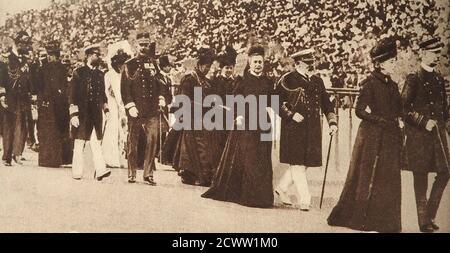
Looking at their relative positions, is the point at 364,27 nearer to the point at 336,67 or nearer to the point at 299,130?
the point at 336,67

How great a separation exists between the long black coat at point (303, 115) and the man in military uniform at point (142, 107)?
96 cm

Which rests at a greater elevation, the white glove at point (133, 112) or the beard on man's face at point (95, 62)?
the beard on man's face at point (95, 62)

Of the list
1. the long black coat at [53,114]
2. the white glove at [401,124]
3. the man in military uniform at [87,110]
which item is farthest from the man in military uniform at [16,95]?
the white glove at [401,124]

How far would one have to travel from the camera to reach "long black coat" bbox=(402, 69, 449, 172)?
406cm

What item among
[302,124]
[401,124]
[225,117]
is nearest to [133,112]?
[225,117]

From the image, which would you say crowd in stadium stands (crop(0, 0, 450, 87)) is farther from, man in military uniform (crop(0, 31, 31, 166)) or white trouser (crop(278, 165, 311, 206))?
white trouser (crop(278, 165, 311, 206))

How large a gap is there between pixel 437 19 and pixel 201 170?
2.11 metres

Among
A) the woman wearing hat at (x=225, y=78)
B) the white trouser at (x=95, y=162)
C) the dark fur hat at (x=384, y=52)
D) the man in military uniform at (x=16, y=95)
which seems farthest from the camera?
the man in military uniform at (x=16, y=95)

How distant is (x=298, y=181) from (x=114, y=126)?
1.51 meters

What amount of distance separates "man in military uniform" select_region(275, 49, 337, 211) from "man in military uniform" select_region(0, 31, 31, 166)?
2109mm

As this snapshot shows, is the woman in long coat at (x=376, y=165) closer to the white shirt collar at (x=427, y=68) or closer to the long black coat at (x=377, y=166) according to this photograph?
the long black coat at (x=377, y=166)

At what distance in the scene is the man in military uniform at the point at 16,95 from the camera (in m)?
4.50

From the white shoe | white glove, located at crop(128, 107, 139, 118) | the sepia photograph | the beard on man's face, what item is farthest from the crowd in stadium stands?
the white shoe
